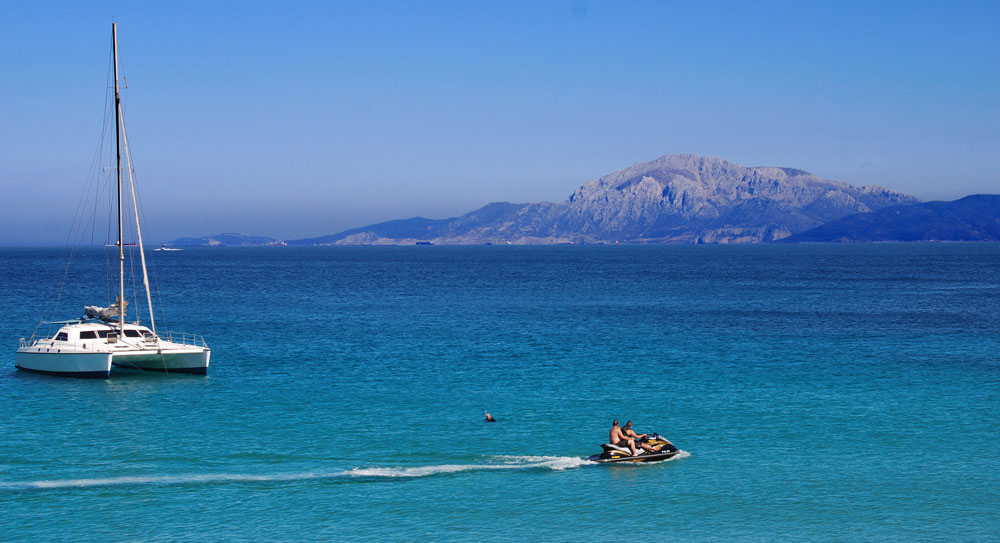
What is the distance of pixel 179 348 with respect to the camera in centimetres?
6031

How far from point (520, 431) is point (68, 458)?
19968mm

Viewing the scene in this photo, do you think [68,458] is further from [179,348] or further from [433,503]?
[179,348]

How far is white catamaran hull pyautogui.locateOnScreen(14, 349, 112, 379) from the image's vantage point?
192 feet

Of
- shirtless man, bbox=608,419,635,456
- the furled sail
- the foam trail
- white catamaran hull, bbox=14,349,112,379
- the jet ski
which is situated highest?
the furled sail

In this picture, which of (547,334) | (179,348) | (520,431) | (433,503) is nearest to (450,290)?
(547,334)

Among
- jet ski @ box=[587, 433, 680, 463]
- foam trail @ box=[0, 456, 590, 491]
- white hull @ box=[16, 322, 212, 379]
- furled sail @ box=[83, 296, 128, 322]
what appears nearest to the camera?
foam trail @ box=[0, 456, 590, 491]

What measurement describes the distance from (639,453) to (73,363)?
37.6 m

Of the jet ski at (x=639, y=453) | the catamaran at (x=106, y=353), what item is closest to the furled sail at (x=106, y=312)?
the catamaran at (x=106, y=353)

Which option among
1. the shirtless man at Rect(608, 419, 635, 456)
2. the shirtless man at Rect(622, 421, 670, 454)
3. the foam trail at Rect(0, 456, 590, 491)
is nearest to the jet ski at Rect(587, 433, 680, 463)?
the shirtless man at Rect(622, 421, 670, 454)

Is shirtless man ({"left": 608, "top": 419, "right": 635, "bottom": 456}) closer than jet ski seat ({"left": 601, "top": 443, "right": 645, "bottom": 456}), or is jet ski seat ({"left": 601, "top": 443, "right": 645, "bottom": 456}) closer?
jet ski seat ({"left": 601, "top": 443, "right": 645, "bottom": 456})

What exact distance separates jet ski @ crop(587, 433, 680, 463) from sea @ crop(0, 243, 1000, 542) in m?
0.40

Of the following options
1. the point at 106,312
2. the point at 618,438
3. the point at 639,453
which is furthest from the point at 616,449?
the point at 106,312

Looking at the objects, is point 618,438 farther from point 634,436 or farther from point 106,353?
point 106,353

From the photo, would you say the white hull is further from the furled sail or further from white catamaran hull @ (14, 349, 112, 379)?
the furled sail
